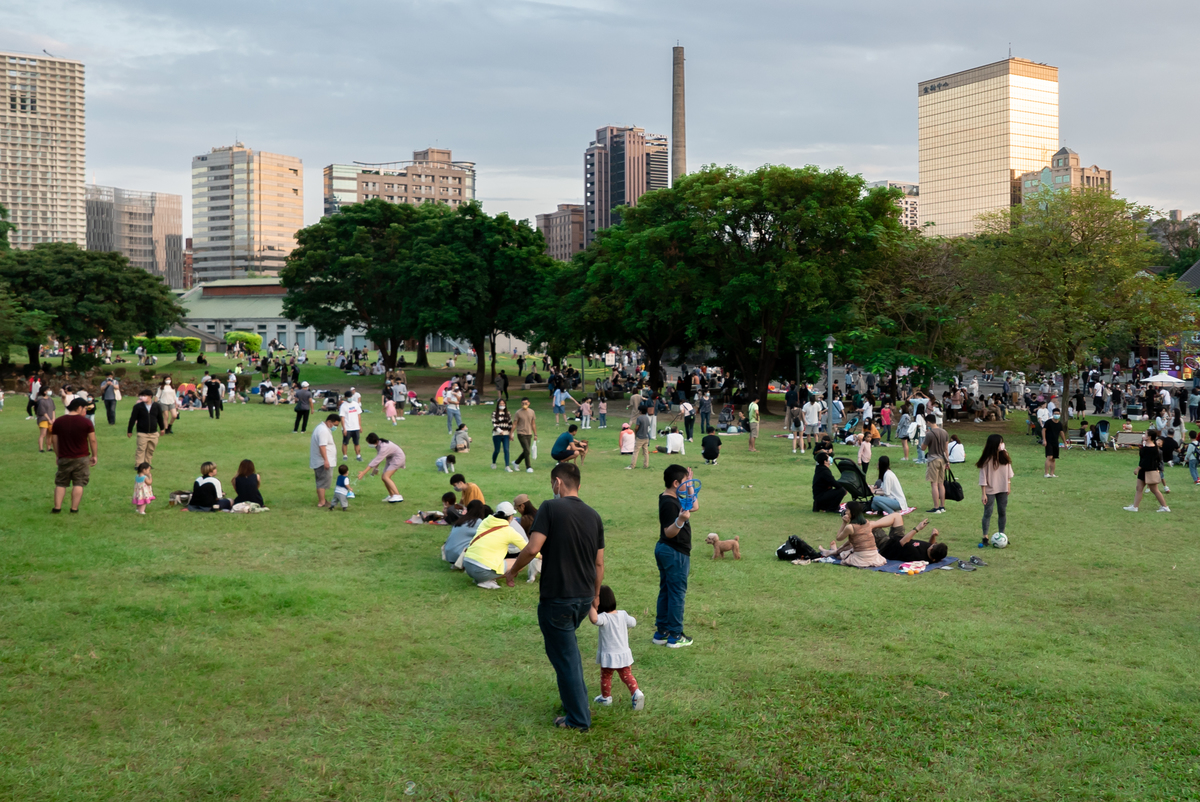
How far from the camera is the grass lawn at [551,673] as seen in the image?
18.9 ft

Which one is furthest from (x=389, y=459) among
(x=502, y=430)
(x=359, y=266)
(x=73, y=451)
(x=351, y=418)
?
(x=359, y=266)

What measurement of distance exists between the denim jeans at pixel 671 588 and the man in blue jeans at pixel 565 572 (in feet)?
6.03

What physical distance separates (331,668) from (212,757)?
167 cm

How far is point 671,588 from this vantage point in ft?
26.5

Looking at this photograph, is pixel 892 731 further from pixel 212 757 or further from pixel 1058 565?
pixel 1058 565

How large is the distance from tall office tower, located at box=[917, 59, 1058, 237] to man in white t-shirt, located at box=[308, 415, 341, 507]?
588ft

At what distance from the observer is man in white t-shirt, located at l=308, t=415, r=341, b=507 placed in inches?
569

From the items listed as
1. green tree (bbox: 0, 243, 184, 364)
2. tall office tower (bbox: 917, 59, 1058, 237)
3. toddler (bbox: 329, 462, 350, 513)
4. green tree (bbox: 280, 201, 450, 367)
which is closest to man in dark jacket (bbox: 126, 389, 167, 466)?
toddler (bbox: 329, 462, 350, 513)

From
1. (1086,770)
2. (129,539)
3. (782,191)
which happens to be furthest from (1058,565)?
(782,191)

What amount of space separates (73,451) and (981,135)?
196 meters

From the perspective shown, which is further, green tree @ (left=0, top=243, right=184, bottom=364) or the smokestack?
the smokestack

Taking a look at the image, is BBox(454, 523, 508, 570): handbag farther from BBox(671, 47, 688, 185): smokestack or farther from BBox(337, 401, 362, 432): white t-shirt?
BBox(671, 47, 688, 185): smokestack

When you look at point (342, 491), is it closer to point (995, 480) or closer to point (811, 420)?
point (995, 480)

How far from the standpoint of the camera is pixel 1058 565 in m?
11.4
